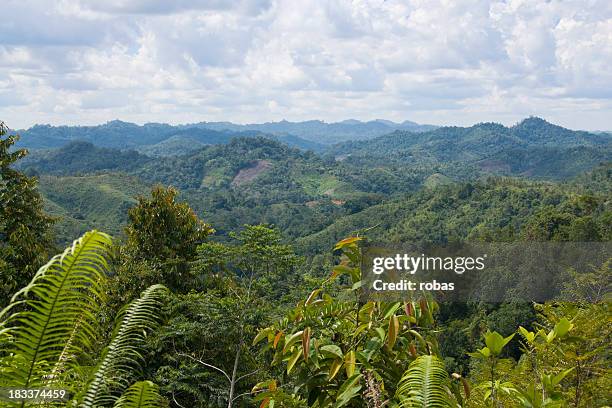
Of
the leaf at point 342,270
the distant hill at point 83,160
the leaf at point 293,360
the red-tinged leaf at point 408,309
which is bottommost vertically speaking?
the distant hill at point 83,160

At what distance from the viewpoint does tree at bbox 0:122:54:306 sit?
9.97m

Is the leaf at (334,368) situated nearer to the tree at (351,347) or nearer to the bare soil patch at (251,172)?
the tree at (351,347)

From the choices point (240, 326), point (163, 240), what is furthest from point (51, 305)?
point (163, 240)

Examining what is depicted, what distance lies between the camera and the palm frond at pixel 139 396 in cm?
137

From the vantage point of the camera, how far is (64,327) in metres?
1.28

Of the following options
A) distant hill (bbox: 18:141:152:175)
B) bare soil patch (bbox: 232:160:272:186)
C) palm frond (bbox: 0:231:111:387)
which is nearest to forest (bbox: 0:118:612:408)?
palm frond (bbox: 0:231:111:387)

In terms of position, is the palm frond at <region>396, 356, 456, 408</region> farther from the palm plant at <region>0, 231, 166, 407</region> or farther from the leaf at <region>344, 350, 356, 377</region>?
the palm plant at <region>0, 231, 166, 407</region>

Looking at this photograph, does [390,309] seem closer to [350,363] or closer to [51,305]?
[350,363]

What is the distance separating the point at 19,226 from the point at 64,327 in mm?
10825

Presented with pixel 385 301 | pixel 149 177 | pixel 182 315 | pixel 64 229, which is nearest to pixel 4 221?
pixel 182 315

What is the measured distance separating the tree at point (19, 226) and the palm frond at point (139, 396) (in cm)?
899

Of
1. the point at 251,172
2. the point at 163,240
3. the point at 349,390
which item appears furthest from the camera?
the point at 251,172

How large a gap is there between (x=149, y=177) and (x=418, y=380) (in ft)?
502

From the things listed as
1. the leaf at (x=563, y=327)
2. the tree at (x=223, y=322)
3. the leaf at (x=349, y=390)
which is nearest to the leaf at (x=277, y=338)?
the leaf at (x=349, y=390)
